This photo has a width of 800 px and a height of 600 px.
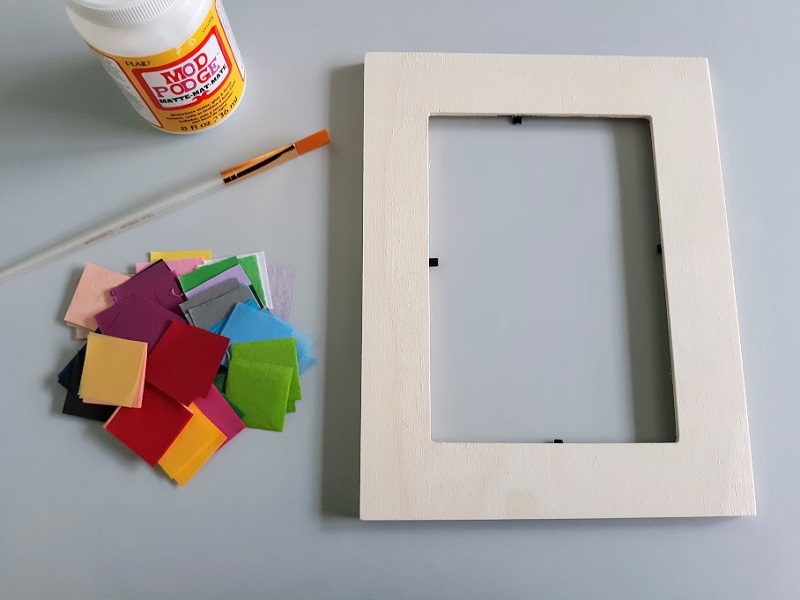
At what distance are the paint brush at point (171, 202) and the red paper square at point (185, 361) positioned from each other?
0.11m

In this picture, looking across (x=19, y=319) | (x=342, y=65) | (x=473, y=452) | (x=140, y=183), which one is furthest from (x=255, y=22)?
(x=473, y=452)

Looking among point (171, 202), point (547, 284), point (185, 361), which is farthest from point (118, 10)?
point (547, 284)

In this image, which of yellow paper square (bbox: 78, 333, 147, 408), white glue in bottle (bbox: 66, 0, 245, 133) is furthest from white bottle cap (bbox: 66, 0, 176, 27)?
yellow paper square (bbox: 78, 333, 147, 408)

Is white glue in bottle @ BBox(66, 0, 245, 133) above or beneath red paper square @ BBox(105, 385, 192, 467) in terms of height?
above

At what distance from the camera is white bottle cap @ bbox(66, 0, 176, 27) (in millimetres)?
481

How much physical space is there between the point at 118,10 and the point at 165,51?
0.04 meters

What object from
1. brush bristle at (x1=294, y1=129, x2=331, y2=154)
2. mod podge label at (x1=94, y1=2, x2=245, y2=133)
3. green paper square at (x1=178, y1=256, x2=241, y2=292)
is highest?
mod podge label at (x1=94, y1=2, x2=245, y2=133)

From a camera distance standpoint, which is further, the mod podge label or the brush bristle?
the brush bristle

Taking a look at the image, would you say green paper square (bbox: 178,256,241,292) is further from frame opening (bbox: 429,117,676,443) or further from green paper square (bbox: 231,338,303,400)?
frame opening (bbox: 429,117,676,443)

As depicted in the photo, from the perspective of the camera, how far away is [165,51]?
1.68ft

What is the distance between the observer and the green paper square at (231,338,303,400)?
1.93 feet

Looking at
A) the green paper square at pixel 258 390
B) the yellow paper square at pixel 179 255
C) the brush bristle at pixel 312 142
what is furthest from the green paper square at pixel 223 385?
the brush bristle at pixel 312 142

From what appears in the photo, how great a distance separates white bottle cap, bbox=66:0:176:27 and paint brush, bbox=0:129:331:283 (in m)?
0.16

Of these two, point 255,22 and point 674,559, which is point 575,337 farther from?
point 255,22
